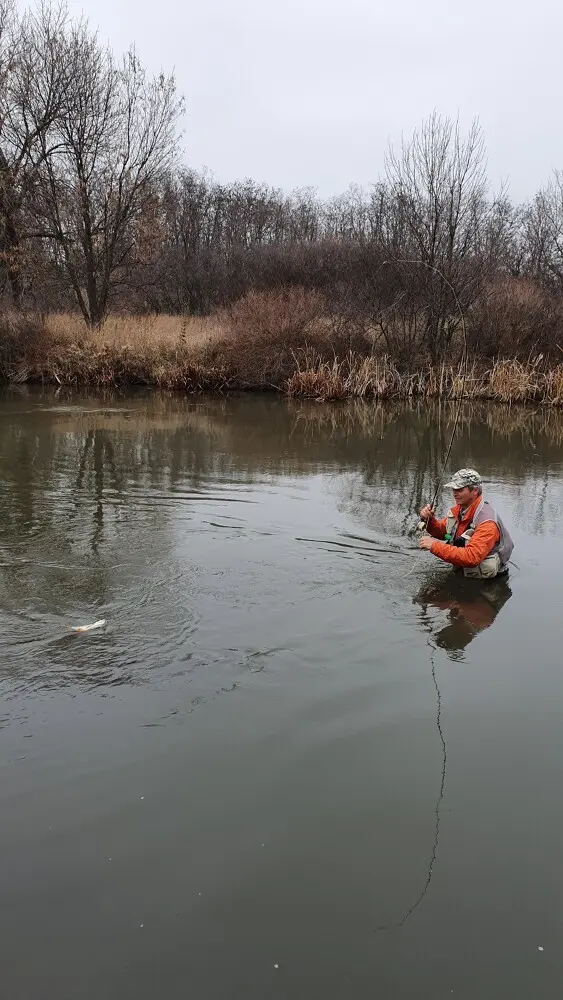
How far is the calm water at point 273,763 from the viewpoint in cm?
275

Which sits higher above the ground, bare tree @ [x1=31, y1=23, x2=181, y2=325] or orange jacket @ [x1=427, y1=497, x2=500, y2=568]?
bare tree @ [x1=31, y1=23, x2=181, y2=325]

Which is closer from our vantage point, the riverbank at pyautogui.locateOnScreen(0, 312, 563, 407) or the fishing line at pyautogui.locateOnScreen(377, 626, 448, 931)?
the fishing line at pyautogui.locateOnScreen(377, 626, 448, 931)

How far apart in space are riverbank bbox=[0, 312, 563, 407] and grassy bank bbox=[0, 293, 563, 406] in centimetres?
3

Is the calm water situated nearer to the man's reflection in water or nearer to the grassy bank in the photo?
the man's reflection in water

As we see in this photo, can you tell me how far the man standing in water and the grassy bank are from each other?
1526 centimetres

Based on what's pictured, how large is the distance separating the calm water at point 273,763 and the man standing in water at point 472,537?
0.24m

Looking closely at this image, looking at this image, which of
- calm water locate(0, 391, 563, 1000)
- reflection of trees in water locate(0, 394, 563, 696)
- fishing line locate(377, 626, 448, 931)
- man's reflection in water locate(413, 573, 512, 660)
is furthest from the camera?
reflection of trees in water locate(0, 394, 563, 696)

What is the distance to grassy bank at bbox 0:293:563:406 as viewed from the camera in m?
22.3

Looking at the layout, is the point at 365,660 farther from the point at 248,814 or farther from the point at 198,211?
the point at 198,211

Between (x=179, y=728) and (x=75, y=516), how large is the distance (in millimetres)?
4880

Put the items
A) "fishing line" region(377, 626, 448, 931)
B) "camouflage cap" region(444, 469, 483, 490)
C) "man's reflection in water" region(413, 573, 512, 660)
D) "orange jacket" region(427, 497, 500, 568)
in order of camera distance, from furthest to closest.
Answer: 1. "camouflage cap" region(444, 469, 483, 490)
2. "orange jacket" region(427, 497, 500, 568)
3. "man's reflection in water" region(413, 573, 512, 660)
4. "fishing line" region(377, 626, 448, 931)

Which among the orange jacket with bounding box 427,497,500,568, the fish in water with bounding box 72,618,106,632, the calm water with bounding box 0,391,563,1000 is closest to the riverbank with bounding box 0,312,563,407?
the calm water with bounding box 0,391,563,1000

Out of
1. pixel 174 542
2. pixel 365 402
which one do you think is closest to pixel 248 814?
pixel 174 542

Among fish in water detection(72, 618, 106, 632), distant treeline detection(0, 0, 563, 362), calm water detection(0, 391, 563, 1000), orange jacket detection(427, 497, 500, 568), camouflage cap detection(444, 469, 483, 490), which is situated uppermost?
distant treeline detection(0, 0, 563, 362)
